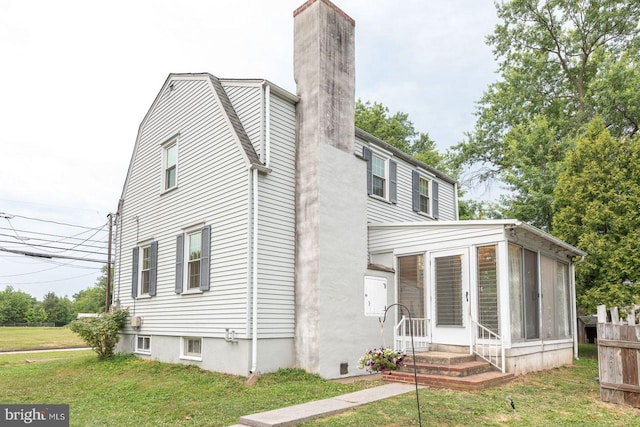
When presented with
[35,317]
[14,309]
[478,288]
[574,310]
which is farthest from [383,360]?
[14,309]

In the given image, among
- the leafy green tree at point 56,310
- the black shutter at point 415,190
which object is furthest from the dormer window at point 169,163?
the leafy green tree at point 56,310

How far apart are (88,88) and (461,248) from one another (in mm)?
14549

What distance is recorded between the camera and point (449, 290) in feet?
34.0

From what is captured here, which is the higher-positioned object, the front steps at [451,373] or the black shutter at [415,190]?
the black shutter at [415,190]

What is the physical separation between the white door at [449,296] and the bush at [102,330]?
8.85 metres

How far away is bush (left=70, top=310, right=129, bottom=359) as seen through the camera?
520 inches

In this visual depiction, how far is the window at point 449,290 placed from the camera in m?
10.2

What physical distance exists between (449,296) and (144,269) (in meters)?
8.47

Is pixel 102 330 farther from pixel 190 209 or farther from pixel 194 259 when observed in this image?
pixel 190 209

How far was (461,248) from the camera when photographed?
1028 cm

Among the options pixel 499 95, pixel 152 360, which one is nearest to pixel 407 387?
pixel 152 360

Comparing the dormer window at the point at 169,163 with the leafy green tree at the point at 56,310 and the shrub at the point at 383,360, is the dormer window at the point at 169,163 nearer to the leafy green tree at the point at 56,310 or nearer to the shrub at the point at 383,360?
the shrub at the point at 383,360

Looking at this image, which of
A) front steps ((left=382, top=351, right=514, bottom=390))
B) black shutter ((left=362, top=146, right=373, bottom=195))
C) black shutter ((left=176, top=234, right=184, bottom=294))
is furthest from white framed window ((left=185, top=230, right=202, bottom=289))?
front steps ((left=382, top=351, right=514, bottom=390))

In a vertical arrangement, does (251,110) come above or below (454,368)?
above
